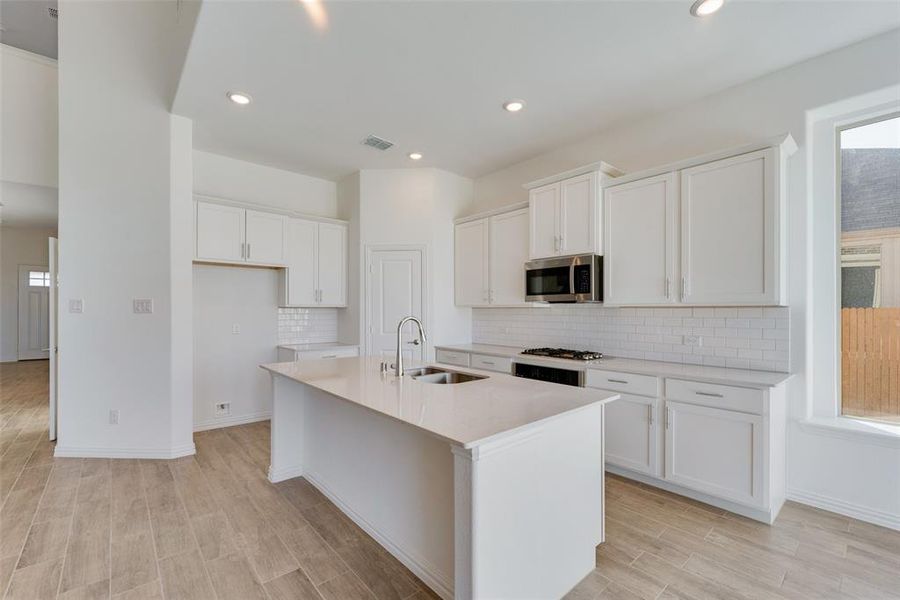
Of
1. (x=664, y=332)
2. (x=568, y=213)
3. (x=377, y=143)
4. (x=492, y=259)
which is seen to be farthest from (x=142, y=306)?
(x=664, y=332)

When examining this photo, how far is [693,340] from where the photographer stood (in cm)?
308

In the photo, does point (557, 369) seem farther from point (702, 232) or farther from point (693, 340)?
point (702, 232)

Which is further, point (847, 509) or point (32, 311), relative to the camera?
point (32, 311)

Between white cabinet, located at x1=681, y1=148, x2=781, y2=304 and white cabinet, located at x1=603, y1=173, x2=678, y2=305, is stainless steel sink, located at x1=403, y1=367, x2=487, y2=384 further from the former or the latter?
white cabinet, located at x1=681, y1=148, x2=781, y2=304

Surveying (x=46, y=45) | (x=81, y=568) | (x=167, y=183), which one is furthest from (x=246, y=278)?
(x=46, y=45)

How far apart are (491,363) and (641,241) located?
68.8 inches

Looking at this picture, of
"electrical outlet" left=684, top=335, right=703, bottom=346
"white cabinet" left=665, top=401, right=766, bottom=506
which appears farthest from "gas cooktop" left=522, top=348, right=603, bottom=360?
"white cabinet" left=665, top=401, right=766, bottom=506

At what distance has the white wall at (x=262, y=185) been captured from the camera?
4.21 metres

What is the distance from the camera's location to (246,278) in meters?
4.47

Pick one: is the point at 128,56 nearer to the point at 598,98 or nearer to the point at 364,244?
the point at 364,244

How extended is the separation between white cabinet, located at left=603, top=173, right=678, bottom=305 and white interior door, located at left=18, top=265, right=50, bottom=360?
10.4 metres

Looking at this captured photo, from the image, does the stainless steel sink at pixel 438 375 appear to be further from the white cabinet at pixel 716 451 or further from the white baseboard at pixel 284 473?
the white cabinet at pixel 716 451

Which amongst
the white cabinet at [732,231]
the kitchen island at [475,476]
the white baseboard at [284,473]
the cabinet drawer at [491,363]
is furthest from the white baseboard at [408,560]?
the white cabinet at [732,231]

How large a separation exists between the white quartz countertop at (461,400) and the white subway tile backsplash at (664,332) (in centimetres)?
149
